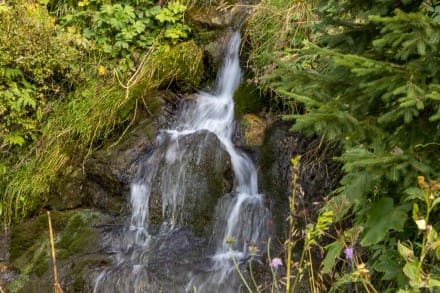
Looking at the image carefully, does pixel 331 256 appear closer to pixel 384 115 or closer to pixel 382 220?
pixel 382 220

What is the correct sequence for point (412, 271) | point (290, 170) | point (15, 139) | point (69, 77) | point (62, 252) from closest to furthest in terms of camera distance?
point (412, 271) < point (290, 170) < point (62, 252) < point (15, 139) < point (69, 77)

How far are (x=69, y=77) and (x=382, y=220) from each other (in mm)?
4560

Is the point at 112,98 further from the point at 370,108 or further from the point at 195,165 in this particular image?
the point at 370,108

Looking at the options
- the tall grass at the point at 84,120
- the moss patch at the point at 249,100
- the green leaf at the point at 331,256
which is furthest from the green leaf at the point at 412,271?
the tall grass at the point at 84,120

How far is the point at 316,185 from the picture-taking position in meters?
3.85

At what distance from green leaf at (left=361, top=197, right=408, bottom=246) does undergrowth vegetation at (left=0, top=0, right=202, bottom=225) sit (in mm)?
3746

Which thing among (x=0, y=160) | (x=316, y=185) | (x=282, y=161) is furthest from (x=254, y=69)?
(x=0, y=160)

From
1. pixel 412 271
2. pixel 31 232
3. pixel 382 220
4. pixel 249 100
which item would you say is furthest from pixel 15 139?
pixel 412 271

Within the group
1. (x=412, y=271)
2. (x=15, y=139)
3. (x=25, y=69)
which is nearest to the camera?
(x=412, y=271)

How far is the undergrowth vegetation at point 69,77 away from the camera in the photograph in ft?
16.5

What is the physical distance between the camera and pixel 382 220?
1.84 m

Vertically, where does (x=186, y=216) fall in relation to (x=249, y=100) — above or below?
below

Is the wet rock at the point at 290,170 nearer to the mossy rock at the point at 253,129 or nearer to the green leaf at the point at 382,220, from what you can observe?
the mossy rock at the point at 253,129

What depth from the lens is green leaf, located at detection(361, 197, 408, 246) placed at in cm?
177
